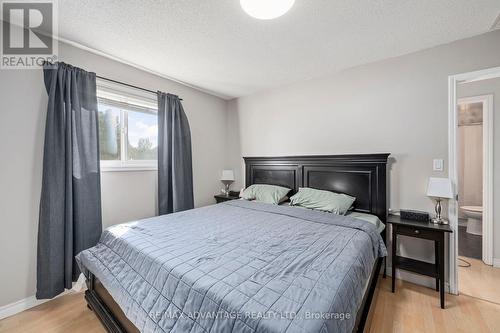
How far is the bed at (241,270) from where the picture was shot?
0.91 metres

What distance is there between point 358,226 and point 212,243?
127cm

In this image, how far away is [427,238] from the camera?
1.99 meters

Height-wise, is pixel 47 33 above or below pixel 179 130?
above

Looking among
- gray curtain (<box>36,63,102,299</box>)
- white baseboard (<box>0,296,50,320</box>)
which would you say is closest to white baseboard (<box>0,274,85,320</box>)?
white baseboard (<box>0,296,50,320</box>)

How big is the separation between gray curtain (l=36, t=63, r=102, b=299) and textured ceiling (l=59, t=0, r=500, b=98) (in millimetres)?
525

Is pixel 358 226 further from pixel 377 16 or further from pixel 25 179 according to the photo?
pixel 25 179

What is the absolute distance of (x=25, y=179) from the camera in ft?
6.28

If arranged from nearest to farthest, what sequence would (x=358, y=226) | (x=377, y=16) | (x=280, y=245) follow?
1. (x=280, y=245)
2. (x=377, y=16)
3. (x=358, y=226)

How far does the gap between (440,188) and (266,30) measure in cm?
219

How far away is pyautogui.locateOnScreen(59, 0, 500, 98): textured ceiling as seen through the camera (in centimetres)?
164

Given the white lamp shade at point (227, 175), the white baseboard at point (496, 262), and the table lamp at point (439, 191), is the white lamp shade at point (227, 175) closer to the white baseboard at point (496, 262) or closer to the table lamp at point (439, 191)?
the table lamp at point (439, 191)

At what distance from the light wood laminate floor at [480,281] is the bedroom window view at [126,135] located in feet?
12.4

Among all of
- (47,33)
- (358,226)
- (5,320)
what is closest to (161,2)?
(47,33)

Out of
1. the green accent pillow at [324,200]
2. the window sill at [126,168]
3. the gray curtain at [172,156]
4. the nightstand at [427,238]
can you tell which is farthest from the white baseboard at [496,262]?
the window sill at [126,168]
